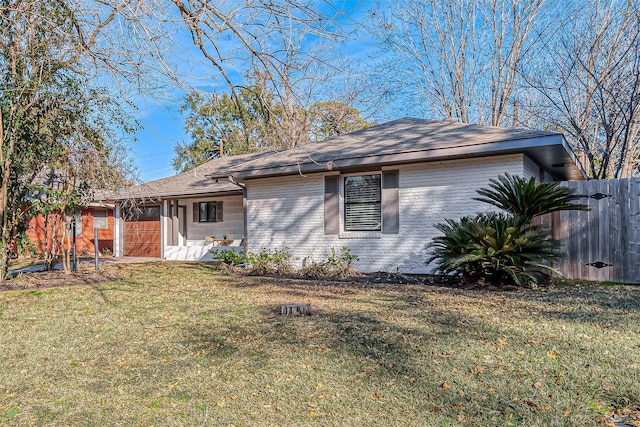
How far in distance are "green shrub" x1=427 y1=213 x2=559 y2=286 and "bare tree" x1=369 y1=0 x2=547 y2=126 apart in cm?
1184

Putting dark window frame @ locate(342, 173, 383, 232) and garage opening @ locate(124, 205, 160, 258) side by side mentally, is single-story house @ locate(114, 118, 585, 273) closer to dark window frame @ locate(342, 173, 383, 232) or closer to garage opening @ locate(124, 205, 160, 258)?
dark window frame @ locate(342, 173, 383, 232)

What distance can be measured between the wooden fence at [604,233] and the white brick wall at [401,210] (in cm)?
140

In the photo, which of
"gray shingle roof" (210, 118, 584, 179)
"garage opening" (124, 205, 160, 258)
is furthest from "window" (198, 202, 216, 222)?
"gray shingle roof" (210, 118, 584, 179)

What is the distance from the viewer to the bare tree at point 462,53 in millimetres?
16875

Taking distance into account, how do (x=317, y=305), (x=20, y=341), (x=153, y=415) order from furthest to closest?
A: 1. (x=317, y=305)
2. (x=20, y=341)
3. (x=153, y=415)

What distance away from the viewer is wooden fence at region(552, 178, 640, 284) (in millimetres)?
7531

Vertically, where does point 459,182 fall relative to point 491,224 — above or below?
above

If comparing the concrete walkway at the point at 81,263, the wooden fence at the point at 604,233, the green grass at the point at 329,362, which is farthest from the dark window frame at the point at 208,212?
the wooden fence at the point at 604,233

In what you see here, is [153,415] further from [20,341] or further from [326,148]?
[326,148]

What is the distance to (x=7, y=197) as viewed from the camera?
8445 millimetres

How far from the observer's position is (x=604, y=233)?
775cm

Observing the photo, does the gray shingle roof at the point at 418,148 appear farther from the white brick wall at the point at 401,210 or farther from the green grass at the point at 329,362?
the green grass at the point at 329,362

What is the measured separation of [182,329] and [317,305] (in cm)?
186

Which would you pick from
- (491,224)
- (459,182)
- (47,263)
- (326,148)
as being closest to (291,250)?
(326,148)
